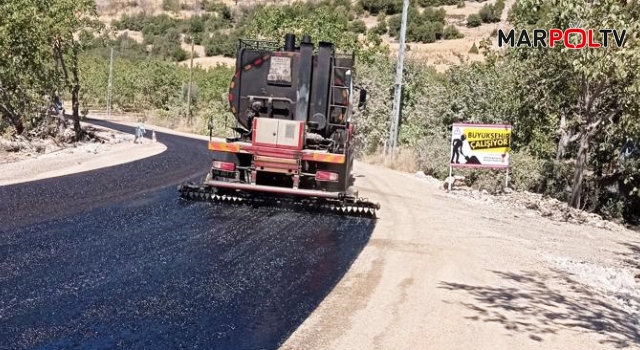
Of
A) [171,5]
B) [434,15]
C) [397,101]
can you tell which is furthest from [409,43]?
[397,101]

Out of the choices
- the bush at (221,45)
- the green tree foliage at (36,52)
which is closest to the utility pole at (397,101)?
the green tree foliage at (36,52)

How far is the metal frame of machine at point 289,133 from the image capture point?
12.1m

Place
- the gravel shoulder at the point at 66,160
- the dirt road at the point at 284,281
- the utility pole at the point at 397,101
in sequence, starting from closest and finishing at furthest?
the dirt road at the point at 284,281
the gravel shoulder at the point at 66,160
the utility pole at the point at 397,101

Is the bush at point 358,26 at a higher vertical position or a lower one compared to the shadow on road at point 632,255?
higher

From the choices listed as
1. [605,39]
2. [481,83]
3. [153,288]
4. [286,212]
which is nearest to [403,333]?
[153,288]

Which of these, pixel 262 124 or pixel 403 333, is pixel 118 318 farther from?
pixel 262 124

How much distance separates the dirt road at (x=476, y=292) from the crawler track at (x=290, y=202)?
0.65 m

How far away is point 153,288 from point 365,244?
402 cm

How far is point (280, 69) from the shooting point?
43.7ft

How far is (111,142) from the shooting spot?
29.6m

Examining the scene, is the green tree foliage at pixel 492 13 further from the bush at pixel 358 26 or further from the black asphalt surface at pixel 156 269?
the black asphalt surface at pixel 156 269

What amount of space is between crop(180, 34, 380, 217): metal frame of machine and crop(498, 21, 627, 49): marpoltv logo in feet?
16.4

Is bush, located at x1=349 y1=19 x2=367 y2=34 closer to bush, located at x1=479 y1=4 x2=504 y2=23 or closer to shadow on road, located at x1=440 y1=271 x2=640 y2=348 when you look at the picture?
bush, located at x1=479 y1=4 x2=504 y2=23

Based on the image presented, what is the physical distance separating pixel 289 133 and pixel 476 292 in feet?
17.9
